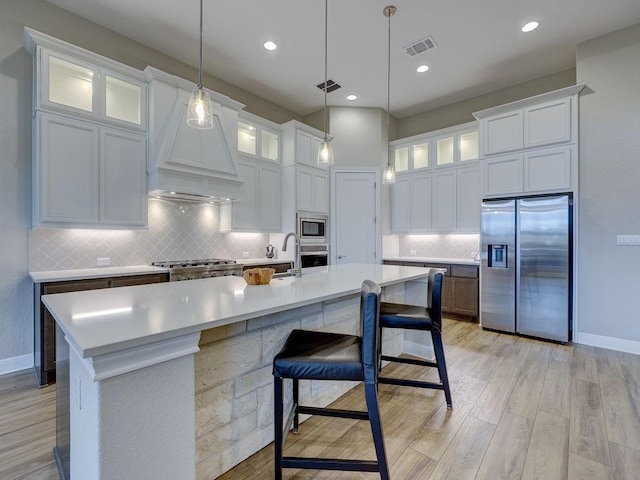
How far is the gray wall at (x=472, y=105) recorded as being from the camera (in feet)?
13.8

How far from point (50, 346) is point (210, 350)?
201 cm

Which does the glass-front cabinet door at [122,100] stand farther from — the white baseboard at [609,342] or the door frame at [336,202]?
the white baseboard at [609,342]

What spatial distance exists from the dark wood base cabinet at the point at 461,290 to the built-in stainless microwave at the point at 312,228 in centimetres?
188

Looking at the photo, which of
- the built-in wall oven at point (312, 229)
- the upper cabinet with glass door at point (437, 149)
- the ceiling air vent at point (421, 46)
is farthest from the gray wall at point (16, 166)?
the upper cabinet with glass door at point (437, 149)

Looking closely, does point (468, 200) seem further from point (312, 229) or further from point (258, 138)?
point (258, 138)

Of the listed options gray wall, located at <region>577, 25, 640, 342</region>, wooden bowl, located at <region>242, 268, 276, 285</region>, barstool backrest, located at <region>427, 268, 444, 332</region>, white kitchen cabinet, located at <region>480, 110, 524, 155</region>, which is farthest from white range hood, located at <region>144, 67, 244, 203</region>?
gray wall, located at <region>577, 25, 640, 342</region>

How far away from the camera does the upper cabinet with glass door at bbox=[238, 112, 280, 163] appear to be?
4359 mm

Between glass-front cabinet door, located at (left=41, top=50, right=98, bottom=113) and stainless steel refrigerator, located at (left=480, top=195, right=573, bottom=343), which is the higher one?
glass-front cabinet door, located at (left=41, top=50, right=98, bottom=113)

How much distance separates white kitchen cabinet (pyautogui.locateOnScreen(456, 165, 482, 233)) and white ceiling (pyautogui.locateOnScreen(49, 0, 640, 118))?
1.31 meters

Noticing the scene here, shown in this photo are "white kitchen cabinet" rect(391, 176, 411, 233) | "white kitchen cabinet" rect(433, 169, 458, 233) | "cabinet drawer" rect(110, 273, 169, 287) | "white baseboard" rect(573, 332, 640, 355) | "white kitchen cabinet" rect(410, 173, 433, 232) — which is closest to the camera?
"cabinet drawer" rect(110, 273, 169, 287)

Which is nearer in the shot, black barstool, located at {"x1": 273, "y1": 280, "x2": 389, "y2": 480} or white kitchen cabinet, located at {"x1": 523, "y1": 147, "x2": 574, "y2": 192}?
black barstool, located at {"x1": 273, "y1": 280, "x2": 389, "y2": 480}

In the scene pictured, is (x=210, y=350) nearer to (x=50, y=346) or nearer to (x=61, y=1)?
(x=50, y=346)

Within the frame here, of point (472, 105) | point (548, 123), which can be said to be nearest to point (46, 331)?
point (548, 123)

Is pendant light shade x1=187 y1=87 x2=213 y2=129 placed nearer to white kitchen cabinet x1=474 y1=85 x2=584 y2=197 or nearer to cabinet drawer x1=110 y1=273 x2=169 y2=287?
cabinet drawer x1=110 y1=273 x2=169 y2=287
